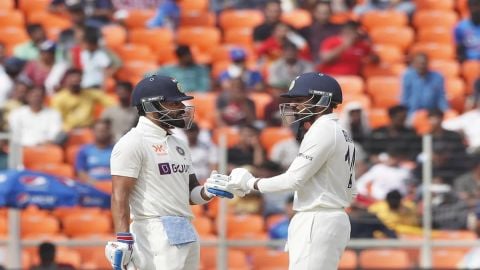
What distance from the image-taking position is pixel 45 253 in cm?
1374

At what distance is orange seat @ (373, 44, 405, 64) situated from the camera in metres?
19.6

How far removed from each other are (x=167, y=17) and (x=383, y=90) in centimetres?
347

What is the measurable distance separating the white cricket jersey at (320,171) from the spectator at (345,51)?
920cm

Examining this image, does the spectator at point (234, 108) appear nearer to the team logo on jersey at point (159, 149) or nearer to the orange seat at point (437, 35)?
the orange seat at point (437, 35)

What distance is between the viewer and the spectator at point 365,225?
15109 millimetres

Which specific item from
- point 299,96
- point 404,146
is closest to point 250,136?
point 404,146

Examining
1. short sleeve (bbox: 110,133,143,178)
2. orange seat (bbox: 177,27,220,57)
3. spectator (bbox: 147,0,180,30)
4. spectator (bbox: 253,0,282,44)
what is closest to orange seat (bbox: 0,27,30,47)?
spectator (bbox: 147,0,180,30)

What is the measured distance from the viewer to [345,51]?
1856cm

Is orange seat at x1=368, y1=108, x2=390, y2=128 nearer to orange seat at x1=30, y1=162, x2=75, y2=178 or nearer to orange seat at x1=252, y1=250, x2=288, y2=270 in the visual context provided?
orange seat at x1=252, y1=250, x2=288, y2=270

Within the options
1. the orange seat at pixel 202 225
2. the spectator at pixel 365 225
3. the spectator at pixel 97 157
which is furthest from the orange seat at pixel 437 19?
the orange seat at pixel 202 225

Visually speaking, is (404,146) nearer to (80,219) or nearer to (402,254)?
(402,254)

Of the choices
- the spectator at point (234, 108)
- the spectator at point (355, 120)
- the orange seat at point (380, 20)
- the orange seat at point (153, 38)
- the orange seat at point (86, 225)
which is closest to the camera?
the orange seat at point (86, 225)

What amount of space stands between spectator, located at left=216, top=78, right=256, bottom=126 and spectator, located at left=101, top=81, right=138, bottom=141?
1.15m

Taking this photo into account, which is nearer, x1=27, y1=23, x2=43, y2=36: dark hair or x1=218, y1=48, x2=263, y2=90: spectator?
x1=218, y1=48, x2=263, y2=90: spectator
